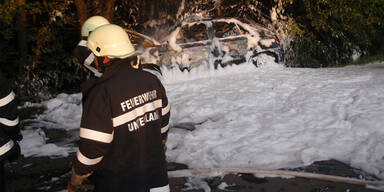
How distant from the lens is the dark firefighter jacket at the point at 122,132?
7.81 feet

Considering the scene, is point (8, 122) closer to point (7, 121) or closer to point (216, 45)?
point (7, 121)

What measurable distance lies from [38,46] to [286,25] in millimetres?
7588

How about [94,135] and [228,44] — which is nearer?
[94,135]

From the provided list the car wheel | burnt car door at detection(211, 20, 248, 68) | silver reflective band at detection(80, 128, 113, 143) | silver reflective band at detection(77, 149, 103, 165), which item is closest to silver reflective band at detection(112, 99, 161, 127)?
silver reflective band at detection(80, 128, 113, 143)

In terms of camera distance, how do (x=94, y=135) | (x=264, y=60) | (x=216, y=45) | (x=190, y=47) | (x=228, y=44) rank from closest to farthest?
(x=94, y=135)
(x=190, y=47)
(x=216, y=45)
(x=228, y=44)
(x=264, y=60)

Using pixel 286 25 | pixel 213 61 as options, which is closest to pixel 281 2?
pixel 286 25

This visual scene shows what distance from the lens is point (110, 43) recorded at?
2.52m

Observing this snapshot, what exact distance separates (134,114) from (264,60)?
8945 mm

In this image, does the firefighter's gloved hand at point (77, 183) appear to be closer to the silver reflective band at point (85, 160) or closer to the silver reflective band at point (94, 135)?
the silver reflective band at point (85, 160)

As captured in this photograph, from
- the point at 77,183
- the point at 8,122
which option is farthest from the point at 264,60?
the point at 77,183

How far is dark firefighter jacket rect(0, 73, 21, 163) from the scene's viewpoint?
2.95 meters

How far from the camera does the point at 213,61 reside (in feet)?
34.7

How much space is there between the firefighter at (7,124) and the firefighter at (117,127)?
77cm

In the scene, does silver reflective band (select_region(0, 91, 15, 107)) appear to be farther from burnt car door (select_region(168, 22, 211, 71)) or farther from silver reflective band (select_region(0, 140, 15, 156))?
burnt car door (select_region(168, 22, 211, 71))
